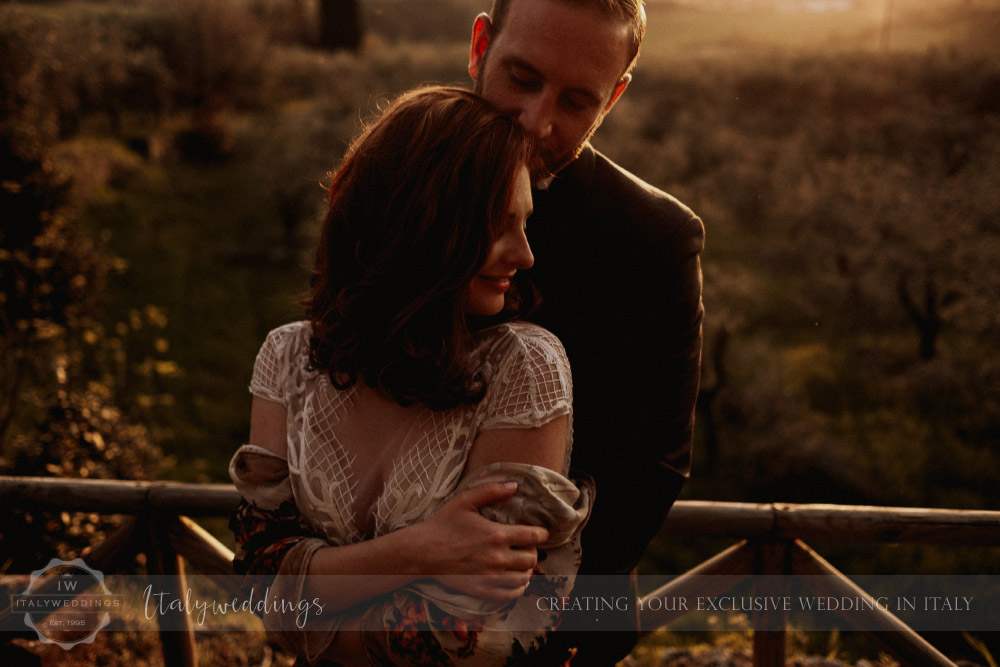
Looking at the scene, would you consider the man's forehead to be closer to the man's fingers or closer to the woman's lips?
the woman's lips

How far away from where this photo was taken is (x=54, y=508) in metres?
2.59

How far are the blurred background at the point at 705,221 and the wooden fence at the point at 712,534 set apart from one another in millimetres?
1065

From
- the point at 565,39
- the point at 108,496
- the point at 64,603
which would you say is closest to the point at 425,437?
the point at 565,39

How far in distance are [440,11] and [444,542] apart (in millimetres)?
13883

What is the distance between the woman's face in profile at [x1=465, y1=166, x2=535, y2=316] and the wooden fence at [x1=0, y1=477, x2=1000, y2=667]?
1309 millimetres

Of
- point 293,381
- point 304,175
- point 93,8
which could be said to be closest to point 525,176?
point 293,381

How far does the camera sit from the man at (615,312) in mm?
1766

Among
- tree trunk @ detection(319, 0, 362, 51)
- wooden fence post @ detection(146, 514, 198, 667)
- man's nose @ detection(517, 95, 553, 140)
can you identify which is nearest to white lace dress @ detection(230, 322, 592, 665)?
man's nose @ detection(517, 95, 553, 140)

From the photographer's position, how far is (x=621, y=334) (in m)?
1.79

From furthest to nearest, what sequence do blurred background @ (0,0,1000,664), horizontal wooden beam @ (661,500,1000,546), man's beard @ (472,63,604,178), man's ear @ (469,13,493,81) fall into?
blurred background @ (0,0,1000,664), horizontal wooden beam @ (661,500,1000,546), man's ear @ (469,13,493,81), man's beard @ (472,63,604,178)

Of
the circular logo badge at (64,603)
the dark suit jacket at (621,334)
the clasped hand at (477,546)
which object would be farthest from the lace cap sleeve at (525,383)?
the circular logo badge at (64,603)

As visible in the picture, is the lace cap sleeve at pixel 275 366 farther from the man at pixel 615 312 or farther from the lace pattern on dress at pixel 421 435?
the man at pixel 615 312

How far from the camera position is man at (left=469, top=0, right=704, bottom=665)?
1766 mm

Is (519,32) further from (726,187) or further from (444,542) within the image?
(726,187)
